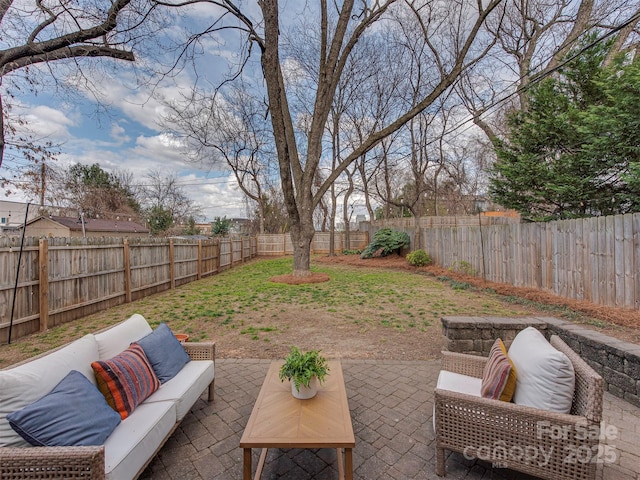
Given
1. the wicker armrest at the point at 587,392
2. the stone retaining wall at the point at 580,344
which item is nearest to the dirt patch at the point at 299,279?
the stone retaining wall at the point at 580,344

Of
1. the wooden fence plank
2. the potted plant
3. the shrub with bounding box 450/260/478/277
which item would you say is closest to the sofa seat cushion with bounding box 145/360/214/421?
the potted plant

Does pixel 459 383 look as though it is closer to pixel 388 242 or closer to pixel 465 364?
pixel 465 364

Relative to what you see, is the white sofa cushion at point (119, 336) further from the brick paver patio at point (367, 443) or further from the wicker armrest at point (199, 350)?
the brick paver patio at point (367, 443)

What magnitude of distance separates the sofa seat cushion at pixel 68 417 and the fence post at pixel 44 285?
14.5 ft

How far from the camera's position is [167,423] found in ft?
6.54

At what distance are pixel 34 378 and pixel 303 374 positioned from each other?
1.53 metres

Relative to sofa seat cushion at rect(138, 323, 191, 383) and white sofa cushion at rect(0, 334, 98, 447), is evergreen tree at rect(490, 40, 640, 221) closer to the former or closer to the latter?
sofa seat cushion at rect(138, 323, 191, 383)

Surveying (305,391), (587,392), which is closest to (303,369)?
(305,391)

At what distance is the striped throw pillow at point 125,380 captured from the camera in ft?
6.34

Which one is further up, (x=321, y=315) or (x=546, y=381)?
(x=546, y=381)

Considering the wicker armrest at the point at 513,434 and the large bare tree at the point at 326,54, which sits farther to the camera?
the large bare tree at the point at 326,54

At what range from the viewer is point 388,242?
47.2 ft

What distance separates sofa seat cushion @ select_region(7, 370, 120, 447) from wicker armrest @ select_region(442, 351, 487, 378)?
2518 mm

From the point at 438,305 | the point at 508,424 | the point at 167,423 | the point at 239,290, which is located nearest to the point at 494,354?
the point at 508,424
